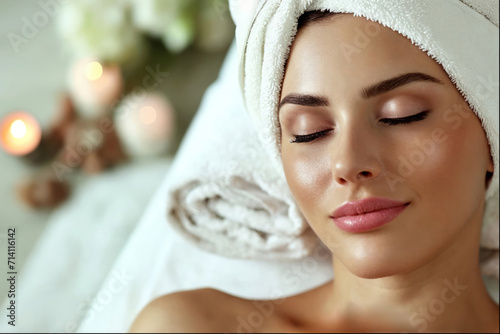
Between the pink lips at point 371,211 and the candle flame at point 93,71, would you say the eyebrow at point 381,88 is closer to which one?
the pink lips at point 371,211

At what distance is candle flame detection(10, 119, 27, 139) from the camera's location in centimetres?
173

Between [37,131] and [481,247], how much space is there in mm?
1224

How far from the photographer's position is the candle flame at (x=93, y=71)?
6.06 ft

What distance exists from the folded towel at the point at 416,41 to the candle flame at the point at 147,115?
71 cm

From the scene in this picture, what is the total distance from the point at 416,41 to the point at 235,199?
47cm

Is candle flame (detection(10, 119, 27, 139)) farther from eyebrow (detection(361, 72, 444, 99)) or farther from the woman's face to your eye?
eyebrow (detection(361, 72, 444, 99))

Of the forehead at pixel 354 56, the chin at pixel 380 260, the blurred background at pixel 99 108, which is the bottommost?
the blurred background at pixel 99 108

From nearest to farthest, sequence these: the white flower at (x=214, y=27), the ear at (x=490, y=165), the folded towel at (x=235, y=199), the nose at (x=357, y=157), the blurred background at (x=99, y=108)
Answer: the nose at (x=357, y=157)
the ear at (x=490, y=165)
the folded towel at (x=235, y=199)
the blurred background at (x=99, y=108)
the white flower at (x=214, y=27)

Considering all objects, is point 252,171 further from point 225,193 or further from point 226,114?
point 226,114

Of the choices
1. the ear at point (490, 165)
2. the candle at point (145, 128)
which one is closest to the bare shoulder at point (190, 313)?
the ear at point (490, 165)

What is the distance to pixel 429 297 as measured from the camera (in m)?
A: 1.07

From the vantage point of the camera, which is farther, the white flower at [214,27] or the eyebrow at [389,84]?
the white flower at [214,27]

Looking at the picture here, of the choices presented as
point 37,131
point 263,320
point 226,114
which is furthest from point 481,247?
point 37,131

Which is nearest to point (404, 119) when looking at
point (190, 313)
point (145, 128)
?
point (190, 313)
